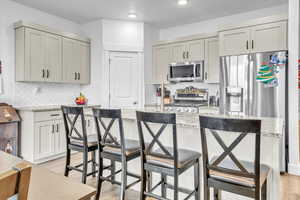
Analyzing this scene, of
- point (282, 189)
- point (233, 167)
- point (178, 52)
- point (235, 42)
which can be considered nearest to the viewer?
point (233, 167)

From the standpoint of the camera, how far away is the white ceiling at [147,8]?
12.2 ft

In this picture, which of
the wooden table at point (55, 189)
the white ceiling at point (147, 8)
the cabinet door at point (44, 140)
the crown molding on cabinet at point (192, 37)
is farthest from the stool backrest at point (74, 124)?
the crown molding on cabinet at point (192, 37)

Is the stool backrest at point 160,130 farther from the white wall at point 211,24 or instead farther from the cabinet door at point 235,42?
the white wall at point 211,24

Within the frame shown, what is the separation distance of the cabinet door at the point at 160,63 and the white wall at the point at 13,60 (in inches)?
84.6

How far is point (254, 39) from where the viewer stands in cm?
354

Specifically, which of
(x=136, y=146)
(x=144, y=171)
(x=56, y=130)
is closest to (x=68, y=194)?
(x=144, y=171)

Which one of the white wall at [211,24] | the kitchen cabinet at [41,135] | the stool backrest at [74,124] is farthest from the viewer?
the white wall at [211,24]

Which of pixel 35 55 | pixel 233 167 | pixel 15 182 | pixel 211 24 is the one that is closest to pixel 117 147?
pixel 233 167

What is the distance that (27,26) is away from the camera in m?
3.62

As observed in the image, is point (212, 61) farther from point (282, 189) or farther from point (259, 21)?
point (282, 189)

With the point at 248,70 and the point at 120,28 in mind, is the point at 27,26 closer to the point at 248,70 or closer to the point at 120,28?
the point at 120,28

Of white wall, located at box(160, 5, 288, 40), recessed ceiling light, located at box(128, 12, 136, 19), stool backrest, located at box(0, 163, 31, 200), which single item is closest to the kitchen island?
stool backrest, located at box(0, 163, 31, 200)

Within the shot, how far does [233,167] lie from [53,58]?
3821mm

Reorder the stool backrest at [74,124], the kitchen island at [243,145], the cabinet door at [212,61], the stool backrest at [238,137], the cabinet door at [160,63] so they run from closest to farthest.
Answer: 1. the stool backrest at [238,137]
2. the kitchen island at [243,145]
3. the stool backrest at [74,124]
4. the cabinet door at [212,61]
5. the cabinet door at [160,63]
